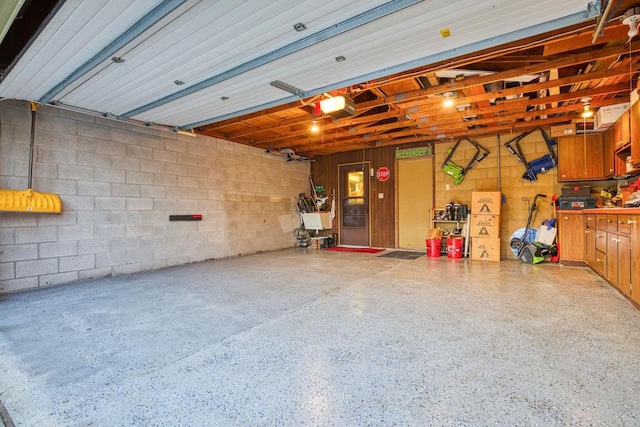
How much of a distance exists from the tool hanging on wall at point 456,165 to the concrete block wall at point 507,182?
71 mm

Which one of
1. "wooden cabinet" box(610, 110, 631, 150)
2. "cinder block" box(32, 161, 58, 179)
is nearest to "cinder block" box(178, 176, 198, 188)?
"cinder block" box(32, 161, 58, 179)

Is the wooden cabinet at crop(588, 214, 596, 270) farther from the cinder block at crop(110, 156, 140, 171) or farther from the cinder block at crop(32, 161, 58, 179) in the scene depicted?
the cinder block at crop(32, 161, 58, 179)

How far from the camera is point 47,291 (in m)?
3.88

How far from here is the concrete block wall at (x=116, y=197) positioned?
3885 mm

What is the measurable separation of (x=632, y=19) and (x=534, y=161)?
4079 mm

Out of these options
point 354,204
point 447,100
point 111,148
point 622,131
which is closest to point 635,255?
point 622,131

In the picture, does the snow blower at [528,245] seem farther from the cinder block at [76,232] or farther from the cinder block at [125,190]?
the cinder block at [76,232]

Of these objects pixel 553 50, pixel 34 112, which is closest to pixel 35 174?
pixel 34 112

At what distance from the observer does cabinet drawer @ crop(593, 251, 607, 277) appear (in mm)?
4016

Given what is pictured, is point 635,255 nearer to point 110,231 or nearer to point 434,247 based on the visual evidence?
point 434,247

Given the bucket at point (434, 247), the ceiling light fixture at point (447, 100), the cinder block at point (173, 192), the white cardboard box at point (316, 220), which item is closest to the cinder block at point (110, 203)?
the cinder block at point (173, 192)

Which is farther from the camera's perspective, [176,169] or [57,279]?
→ [176,169]

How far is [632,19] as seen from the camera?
7.85 ft

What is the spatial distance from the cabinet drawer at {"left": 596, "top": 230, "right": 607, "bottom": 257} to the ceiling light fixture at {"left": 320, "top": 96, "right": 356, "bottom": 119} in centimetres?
Answer: 377
